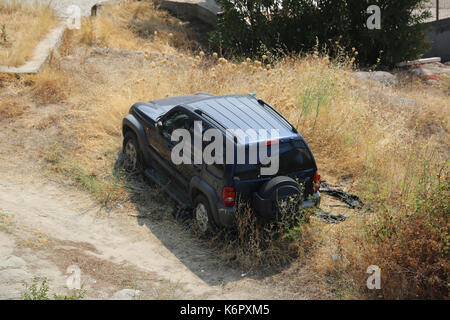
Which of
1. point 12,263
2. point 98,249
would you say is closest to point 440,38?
point 98,249

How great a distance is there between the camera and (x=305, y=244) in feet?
22.9

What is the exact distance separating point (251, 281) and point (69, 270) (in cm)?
225

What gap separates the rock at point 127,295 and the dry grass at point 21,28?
346 inches

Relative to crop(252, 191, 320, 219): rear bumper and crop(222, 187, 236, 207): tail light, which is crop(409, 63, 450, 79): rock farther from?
crop(222, 187, 236, 207): tail light

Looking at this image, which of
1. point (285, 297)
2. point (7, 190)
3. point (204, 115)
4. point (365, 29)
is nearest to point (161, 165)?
point (204, 115)

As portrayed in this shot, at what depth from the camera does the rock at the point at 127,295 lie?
18.7ft

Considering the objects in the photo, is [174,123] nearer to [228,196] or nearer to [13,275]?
[228,196]

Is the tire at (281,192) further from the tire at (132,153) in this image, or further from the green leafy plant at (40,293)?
the tire at (132,153)

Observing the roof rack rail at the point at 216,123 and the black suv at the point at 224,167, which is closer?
the black suv at the point at 224,167

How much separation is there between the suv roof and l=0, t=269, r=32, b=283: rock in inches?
124

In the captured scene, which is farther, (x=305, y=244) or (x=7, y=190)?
(x=7, y=190)

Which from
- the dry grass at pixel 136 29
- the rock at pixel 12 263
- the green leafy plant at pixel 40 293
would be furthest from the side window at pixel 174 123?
the dry grass at pixel 136 29

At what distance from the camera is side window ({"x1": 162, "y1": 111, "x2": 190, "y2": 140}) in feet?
25.4

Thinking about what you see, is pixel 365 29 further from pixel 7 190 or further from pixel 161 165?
pixel 7 190
